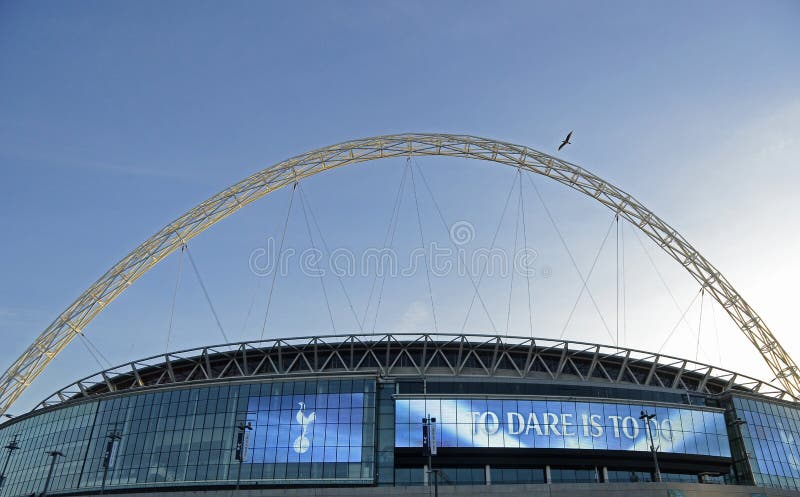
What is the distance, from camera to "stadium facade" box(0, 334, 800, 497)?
191ft

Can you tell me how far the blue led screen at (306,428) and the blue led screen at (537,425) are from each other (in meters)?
4.58

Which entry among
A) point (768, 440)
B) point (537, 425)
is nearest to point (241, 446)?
point (537, 425)

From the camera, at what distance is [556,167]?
70.8 m

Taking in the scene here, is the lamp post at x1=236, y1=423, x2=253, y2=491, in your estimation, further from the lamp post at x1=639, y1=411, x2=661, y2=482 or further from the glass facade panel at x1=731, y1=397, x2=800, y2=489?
the glass facade panel at x1=731, y1=397, x2=800, y2=489

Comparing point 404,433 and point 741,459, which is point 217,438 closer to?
point 404,433

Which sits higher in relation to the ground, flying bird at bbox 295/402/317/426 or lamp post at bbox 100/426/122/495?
flying bird at bbox 295/402/317/426

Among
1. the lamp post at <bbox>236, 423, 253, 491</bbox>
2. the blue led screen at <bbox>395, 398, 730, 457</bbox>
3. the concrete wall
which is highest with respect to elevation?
the blue led screen at <bbox>395, 398, 730, 457</bbox>

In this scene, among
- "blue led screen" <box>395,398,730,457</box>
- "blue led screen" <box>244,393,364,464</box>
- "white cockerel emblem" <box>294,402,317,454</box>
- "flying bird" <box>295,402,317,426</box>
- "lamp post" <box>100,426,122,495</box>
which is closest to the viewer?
"blue led screen" <box>244,393,364,464</box>

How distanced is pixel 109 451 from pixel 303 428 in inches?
766

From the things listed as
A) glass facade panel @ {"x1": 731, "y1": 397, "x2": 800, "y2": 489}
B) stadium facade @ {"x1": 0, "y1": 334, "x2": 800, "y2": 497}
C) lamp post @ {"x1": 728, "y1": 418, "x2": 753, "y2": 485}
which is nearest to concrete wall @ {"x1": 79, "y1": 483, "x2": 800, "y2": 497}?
stadium facade @ {"x1": 0, "y1": 334, "x2": 800, "y2": 497}

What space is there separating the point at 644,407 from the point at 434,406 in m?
22.4

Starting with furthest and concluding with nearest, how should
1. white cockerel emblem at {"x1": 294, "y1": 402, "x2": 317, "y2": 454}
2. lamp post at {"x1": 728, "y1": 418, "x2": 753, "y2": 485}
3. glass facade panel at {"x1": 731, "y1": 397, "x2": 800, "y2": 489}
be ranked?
glass facade panel at {"x1": 731, "y1": 397, "x2": 800, "y2": 489}, lamp post at {"x1": 728, "y1": 418, "x2": 753, "y2": 485}, white cockerel emblem at {"x1": 294, "y1": 402, "x2": 317, "y2": 454}

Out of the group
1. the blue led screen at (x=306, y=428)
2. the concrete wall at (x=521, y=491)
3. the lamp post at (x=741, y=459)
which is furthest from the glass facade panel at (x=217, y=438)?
the lamp post at (x=741, y=459)

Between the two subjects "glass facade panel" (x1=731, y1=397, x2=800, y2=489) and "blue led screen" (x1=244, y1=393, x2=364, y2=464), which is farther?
"glass facade panel" (x1=731, y1=397, x2=800, y2=489)
